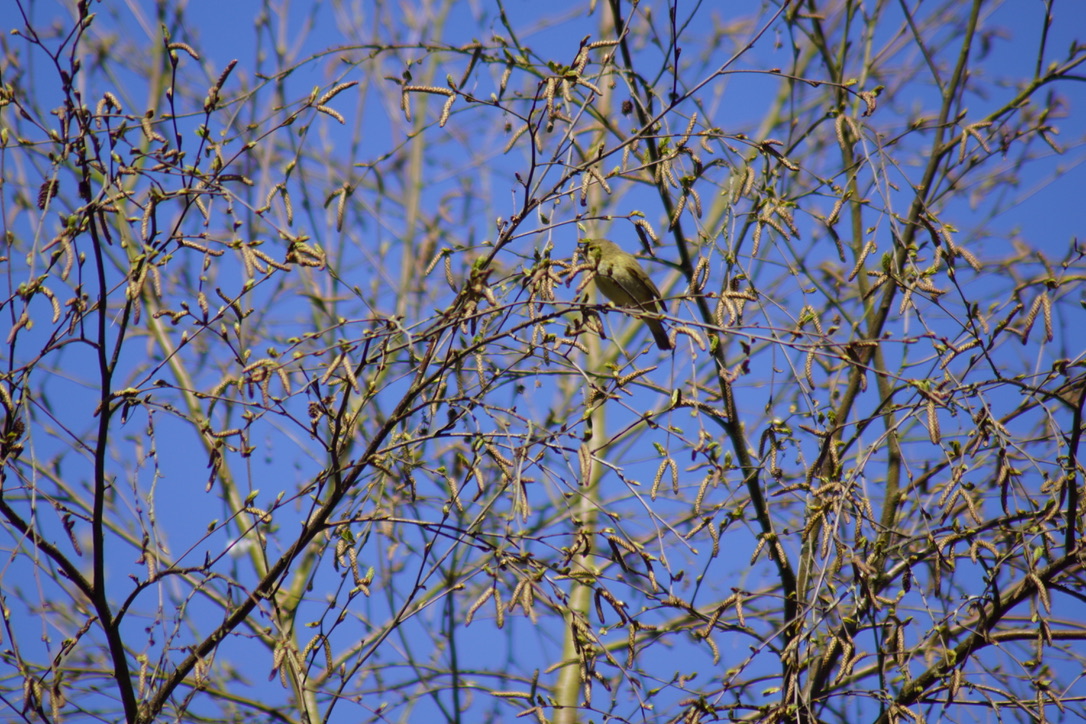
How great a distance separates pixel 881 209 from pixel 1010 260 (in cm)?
297

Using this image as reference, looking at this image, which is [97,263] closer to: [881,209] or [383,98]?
[881,209]

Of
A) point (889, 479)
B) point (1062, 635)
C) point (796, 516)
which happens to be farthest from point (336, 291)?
point (1062, 635)

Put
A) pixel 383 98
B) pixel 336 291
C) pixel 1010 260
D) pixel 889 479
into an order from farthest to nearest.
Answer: pixel 383 98 < pixel 336 291 < pixel 1010 260 < pixel 889 479

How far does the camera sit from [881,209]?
2900 mm

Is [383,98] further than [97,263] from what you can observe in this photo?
Yes

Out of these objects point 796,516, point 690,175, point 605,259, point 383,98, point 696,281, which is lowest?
point 696,281

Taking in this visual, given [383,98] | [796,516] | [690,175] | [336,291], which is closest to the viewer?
[690,175]

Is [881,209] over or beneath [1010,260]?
beneath

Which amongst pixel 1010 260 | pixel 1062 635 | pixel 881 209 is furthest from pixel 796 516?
pixel 881 209

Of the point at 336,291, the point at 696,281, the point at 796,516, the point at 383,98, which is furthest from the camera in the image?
the point at 383,98

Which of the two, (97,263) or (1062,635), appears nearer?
(97,263)

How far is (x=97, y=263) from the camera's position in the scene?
260 centimetres

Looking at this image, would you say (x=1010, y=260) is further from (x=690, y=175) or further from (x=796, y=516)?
(x=690, y=175)

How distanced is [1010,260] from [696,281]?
344 cm
